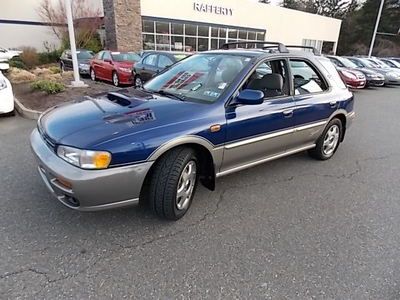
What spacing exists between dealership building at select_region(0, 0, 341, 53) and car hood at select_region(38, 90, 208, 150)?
17.9 metres

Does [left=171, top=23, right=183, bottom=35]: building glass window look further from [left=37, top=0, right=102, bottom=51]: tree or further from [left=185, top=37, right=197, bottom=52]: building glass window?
[left=37, top=0, right=102, bottom=51]: tree

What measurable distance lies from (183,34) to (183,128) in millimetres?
21496

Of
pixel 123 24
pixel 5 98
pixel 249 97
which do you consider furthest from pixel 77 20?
pixel 249 97

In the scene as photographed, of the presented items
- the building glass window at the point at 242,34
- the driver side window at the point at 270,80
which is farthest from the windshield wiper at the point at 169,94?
the building glass window at the point at 242,34

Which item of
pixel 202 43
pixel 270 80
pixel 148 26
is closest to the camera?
pixel 270 80

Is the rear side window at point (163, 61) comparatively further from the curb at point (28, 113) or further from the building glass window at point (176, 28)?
the building glass window at point (176, 28)

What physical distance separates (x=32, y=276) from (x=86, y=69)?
14.3m

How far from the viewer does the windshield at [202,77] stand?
10.4 ft

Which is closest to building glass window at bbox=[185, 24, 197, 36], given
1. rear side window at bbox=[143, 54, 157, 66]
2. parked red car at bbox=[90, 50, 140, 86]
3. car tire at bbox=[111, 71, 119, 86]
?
parked red car at bbox=[90, 50, 140, 86]

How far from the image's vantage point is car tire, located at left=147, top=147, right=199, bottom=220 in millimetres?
2600

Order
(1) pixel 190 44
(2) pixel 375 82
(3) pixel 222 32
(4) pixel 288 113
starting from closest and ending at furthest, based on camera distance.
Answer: (4) pixel 288 113 < (2) pixel 375 82 < (1) pixel 190 44 < (3) pixel 222 32

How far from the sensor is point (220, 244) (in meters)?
2.58

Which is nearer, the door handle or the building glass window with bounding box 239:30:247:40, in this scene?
the door handle

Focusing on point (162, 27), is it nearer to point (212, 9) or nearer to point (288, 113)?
point (212, 9)
